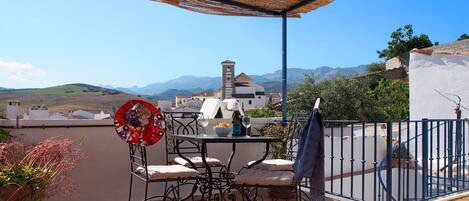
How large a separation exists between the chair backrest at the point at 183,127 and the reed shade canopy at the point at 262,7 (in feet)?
3.96

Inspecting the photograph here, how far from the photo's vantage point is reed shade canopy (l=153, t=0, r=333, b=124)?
5141 millimetres

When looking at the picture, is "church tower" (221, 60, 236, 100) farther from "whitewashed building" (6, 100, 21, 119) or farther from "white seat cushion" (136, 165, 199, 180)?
"white seat cushion" (136, 165, 199, 180)

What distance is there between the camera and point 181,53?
66.1ft

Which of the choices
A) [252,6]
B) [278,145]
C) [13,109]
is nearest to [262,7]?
[252,6]

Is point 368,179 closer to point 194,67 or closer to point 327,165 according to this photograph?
point 327,165

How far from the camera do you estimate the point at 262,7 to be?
5.46m

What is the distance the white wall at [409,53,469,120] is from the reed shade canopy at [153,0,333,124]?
9.65 ft

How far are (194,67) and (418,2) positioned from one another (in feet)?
34.6

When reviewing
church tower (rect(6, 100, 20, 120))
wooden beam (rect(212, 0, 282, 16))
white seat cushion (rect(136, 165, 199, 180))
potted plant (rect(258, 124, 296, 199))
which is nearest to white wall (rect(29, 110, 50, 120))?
church tower (rect(6, 100, 20, 120))

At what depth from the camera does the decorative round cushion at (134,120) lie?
395 cm

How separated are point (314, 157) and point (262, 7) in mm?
2751

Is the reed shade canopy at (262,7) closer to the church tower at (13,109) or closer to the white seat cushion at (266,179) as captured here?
the church tower at (13,109)

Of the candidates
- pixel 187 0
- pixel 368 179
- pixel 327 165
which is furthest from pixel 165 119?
pixel 368 179

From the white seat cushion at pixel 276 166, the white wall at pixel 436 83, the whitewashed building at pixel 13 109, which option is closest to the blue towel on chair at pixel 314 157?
the white seat cushion at pixel 276 166
